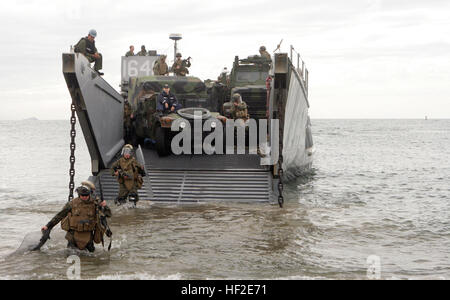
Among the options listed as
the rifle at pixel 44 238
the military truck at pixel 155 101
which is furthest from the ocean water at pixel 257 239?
the military truck at pixel 155 101

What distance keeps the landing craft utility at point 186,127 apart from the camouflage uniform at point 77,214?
2074 millimetres

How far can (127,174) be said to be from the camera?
36.1ft

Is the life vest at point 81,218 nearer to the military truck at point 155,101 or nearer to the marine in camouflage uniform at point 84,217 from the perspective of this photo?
the marine in camouflage uniform at point 84,217

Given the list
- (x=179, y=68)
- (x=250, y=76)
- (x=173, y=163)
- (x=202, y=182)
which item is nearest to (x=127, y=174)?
(x=202, y=182)

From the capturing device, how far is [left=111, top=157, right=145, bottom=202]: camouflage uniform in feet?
36.3

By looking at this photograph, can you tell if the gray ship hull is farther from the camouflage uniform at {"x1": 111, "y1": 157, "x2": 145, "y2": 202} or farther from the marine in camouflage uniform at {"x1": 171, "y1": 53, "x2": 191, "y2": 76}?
the marine in camouflage uniform at {"x1": 171, "y1": 53, "x2": 191, "y2": 76}

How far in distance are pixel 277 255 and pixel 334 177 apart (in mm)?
14308

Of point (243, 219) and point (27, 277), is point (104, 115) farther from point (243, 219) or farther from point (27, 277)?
point (27, 277)

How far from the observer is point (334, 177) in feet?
71.9

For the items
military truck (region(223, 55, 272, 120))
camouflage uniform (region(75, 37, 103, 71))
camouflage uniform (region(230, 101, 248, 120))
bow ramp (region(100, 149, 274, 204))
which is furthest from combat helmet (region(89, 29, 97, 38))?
military truck (region(223, 55, 272, 120))

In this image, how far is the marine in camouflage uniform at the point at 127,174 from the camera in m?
11.0

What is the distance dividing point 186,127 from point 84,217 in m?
6.38
